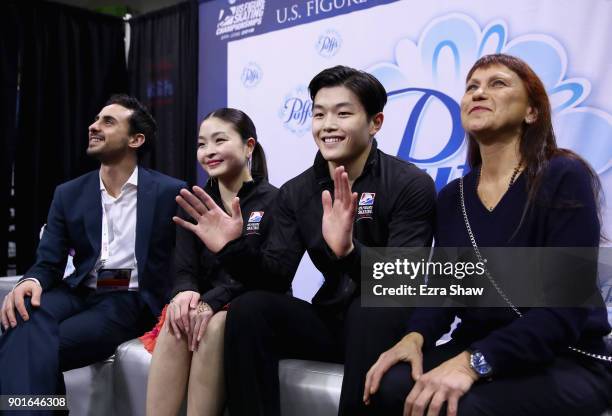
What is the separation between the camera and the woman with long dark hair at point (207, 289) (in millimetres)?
1556

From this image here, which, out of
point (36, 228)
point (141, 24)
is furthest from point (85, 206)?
point (141, 24)

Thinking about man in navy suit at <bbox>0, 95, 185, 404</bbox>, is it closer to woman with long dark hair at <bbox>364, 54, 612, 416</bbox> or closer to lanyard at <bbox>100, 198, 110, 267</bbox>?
lanyard at <bbox>100, 198, 110, 267</bbox>

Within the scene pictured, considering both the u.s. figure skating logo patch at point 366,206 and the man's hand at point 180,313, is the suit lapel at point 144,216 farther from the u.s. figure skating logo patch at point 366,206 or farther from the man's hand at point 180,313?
the u.s. figure skating logo patch at point 366,206

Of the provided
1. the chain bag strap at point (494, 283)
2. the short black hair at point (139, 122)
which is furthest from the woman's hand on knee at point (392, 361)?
the short black hair at point (139, 122)

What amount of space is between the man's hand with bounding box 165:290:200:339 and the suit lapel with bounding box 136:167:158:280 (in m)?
0.50

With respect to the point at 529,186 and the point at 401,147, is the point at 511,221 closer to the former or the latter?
the point at 529,186

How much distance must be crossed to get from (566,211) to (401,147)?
2.13 metres

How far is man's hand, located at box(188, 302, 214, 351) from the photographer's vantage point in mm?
1588

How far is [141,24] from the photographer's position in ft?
15.9

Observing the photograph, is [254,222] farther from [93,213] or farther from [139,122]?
[139,122]

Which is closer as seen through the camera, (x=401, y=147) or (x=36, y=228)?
(x=401, y=147)

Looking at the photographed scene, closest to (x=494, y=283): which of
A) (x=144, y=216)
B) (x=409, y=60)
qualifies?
(x=144, y=216)

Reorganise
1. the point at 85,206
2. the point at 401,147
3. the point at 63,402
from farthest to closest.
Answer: the point at 401,147
the point at 85,206
the point at 63,402

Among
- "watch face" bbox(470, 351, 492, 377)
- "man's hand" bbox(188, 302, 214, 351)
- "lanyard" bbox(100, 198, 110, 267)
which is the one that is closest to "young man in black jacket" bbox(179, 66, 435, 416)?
"man's hand" bbox(188, 302, 214, 351)
